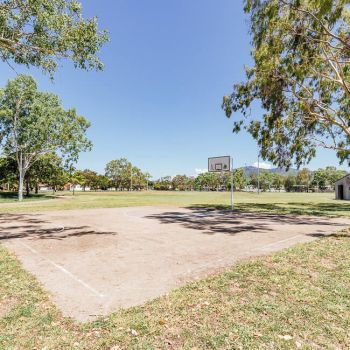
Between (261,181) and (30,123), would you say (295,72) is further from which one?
(261,181)

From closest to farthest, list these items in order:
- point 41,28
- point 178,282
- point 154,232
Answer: point 178,282
point 41,28
point 154,232

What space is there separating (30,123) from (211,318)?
33822 mm

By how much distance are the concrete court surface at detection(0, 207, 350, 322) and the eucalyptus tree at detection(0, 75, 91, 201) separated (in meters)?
22.8

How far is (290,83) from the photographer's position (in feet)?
44.8

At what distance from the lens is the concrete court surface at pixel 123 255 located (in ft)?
14.9

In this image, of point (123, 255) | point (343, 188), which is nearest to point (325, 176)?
point (343, 188)

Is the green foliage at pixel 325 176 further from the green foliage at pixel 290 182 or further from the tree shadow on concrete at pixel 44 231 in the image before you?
the tree shadow on concrete at pixel 44 231

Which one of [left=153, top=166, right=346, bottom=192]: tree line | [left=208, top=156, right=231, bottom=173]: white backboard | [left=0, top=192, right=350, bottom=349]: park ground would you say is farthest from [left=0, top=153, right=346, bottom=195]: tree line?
[left=0, top=192, right=350, bottom=349]: park ground

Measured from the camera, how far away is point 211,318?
12.2 ft

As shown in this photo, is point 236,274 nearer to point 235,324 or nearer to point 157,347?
point 235,324

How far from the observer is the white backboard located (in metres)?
26.7

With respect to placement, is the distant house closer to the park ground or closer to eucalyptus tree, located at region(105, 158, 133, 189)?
the park ground

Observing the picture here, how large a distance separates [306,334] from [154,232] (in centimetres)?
775

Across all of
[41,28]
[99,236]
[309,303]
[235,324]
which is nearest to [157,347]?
[235,324]
